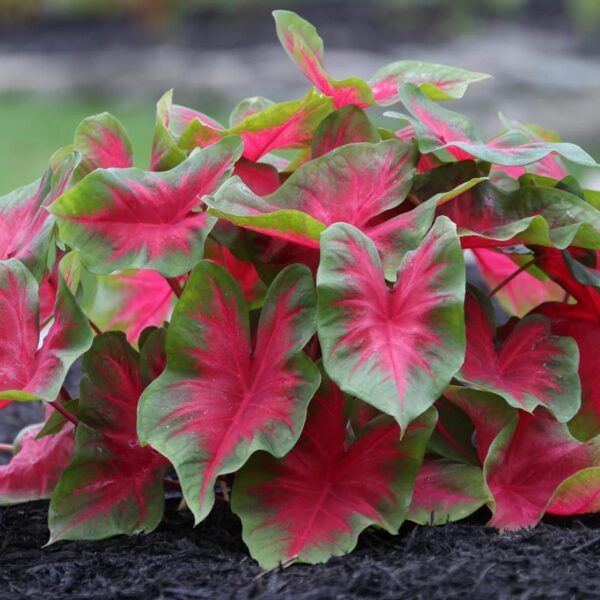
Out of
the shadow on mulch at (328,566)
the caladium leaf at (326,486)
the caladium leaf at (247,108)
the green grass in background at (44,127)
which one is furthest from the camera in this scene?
the green grass in background at (44,127)

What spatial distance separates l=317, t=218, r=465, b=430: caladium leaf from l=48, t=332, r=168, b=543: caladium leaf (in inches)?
13.2

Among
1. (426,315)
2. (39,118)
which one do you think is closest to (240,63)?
(39,118)

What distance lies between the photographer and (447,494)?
4.10ft

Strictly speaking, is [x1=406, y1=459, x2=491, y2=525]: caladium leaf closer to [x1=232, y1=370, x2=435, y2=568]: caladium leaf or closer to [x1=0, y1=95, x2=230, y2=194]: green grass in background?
[x1=232, y1=370, x2=435, y2=568]: caladium leaf

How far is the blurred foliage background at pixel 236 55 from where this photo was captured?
6.14 m

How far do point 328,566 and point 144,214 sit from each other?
0.44 meters

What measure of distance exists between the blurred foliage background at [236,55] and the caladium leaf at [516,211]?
12.7ft

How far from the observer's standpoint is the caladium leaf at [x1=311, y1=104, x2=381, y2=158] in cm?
134

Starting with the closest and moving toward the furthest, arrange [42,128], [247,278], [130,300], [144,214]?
[144,214], [247,278], [130,300], [42,128]

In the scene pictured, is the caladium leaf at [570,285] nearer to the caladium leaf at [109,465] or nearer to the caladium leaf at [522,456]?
the caladium leaf at [522,456]

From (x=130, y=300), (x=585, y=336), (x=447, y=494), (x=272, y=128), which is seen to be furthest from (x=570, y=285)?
(x=130, y=300)

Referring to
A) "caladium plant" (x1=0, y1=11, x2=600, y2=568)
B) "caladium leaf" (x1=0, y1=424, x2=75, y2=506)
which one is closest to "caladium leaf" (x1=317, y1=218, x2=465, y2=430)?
"caladium plant" (x1=0, y1=11, x2=600, y2=568)

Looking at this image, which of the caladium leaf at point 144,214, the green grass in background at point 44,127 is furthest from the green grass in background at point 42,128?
the caladium leaf at point 144,214

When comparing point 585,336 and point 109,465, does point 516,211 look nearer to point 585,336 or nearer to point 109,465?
point 585,336
